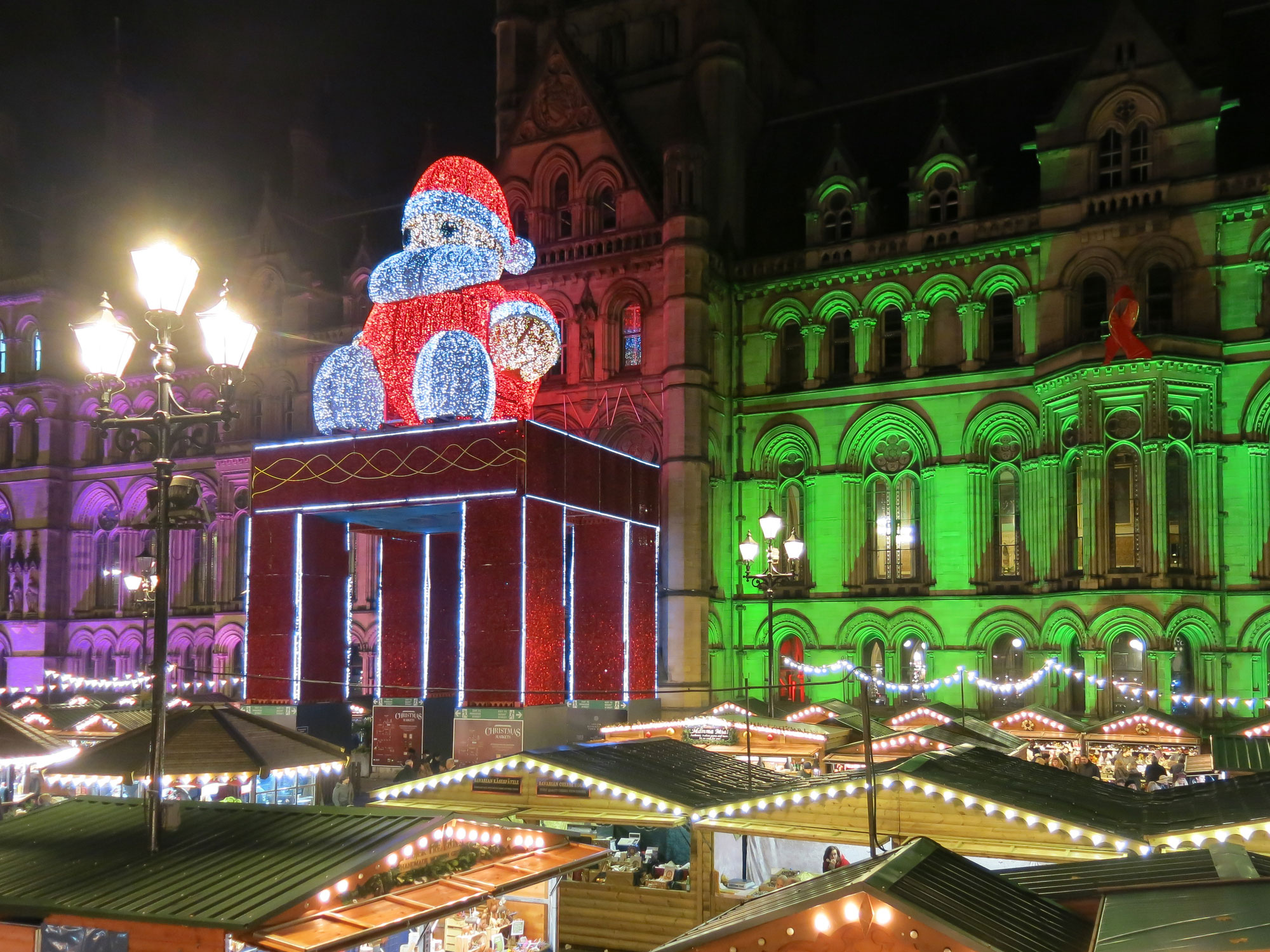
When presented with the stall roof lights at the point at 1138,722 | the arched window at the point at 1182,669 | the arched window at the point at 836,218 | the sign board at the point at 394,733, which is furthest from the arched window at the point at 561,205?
the stall roof lights at the point at 1138,722

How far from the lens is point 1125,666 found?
1401 inches

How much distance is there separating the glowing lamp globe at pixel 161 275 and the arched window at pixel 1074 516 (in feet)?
99.0

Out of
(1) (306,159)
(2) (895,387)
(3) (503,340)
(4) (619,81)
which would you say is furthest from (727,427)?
(1) (306,159)

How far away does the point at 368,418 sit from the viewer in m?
28.5

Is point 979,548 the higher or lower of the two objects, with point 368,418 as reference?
lower

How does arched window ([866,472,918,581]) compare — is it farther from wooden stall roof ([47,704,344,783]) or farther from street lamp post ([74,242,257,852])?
street lamp post ([74,242,257,852])

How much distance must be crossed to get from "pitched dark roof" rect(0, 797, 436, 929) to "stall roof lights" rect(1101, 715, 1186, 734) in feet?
72.9

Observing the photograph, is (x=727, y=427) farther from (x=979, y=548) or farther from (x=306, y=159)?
(x=306, y=159)

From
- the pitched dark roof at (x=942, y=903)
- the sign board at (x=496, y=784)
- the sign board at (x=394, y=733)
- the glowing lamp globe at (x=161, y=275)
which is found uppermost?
the glowing lamp globe at (x=161, y=275)

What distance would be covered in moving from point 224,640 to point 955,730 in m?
35.3

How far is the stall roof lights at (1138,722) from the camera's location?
28659mm

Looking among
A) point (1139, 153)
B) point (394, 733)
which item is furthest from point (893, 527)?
point (394, 733)

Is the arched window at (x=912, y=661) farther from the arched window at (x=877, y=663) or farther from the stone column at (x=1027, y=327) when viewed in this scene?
the stone column at (x=1027, y=327)

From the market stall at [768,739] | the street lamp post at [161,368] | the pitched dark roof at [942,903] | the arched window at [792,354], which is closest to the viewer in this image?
the pitched dark roof at [942,903]
